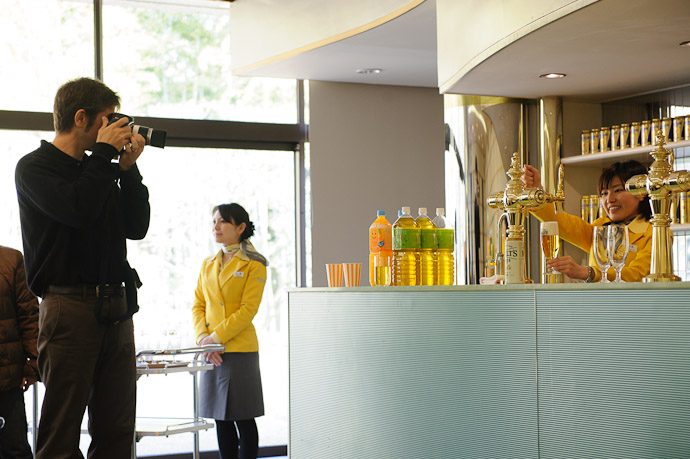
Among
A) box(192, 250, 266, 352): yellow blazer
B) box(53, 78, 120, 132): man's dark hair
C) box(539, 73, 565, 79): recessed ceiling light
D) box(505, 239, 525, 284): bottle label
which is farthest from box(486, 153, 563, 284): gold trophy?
box(192, 250, 266, 352): yellow blazer

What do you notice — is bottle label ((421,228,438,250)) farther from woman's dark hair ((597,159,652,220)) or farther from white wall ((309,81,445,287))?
white wall ((309,81,445,287))

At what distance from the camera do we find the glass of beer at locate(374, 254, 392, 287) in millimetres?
A: 3146

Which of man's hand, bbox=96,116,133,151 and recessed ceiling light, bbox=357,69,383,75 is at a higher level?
recessed ceiling light, bbox=357,69,383,75

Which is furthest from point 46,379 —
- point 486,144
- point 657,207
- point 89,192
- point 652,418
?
point 486,144

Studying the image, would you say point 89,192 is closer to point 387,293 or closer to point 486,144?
point 387,293

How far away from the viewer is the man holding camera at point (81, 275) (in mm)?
2279

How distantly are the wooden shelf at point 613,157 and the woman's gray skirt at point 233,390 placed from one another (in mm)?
2158

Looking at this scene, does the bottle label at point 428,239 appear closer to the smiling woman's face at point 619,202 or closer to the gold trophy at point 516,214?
the gold trophy at point 516,214

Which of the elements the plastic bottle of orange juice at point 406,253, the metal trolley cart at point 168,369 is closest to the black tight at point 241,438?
the metal trolley cart at point 168,369

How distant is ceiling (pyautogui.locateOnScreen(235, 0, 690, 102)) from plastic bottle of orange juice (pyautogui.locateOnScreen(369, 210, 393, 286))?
1.02 meters

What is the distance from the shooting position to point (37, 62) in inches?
202

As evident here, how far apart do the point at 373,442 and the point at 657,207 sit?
1.26m

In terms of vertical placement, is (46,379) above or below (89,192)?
below

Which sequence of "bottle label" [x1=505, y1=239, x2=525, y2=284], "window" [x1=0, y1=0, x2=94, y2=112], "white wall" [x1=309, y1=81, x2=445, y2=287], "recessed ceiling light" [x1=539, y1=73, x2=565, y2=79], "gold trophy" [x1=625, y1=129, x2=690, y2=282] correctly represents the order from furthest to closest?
"white wall" [x1=309, y1=81, x2=445, y2=287] < "window" [x1=0, y1=0, x2=94, y2=112] < "recessed ceiling light" [x1=539, y1=73, x2=565, y2=79] < "bottle label" [x1=505, y1=239, x2=525, y2=284] < "gold trophy" [x1=625, y1=129, x2=690, y2=282]
